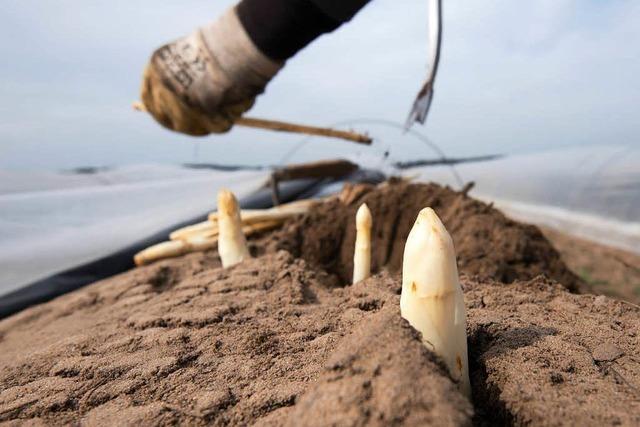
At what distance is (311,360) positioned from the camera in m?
0.86

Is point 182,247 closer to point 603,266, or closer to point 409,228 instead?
point 409,228

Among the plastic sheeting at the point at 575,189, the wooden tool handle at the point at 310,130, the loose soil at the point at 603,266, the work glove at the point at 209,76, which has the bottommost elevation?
the loose soil at the point at 603,266

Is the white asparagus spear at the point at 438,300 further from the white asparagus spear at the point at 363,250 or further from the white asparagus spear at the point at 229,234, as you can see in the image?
the white asparagus spear at the point at 229,234

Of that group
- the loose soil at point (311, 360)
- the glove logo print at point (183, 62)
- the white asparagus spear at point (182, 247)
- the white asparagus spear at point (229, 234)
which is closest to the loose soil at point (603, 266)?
the loose soil at point (311, 360)

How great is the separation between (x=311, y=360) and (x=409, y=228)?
1714mm

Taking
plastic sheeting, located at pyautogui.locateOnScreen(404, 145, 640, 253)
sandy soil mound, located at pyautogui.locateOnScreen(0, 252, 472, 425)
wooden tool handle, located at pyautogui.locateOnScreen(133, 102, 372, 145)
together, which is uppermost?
wooden tool handle, located at pyautogui.locateOnScreen(133, 102, 372, 145)

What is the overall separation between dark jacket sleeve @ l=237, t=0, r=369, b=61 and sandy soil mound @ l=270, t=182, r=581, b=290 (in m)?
0.99

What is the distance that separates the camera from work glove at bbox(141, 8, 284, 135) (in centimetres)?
221

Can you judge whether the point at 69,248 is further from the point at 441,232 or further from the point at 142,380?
the point at 441,232

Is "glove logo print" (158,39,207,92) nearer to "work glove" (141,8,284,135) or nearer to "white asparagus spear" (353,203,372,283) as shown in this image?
"work glove" (141,8,284,135)

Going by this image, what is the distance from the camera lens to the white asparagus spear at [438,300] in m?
0.73

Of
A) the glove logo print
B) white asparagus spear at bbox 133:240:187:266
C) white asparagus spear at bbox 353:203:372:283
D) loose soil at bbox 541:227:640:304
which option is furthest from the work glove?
loose soil at bbox 541:227:640:304

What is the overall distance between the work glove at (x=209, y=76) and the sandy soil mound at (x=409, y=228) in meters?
0.88

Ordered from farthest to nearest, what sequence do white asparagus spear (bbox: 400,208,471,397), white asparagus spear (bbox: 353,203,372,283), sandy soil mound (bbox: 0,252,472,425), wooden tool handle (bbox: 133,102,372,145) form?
wooden tool handle (bbox: 133,102,372,145) → white asparagus spear (bbox: 353,203,372,283) → white asparagus spear (bbox: 400,208,471,397) → sandy soil mound (bbox: 0,252,472,425)
